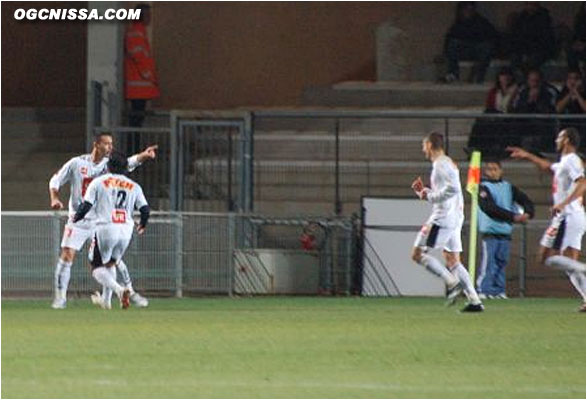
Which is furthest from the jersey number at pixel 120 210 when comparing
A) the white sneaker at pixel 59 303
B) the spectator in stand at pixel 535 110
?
the spectator in stand at pixel 535 110

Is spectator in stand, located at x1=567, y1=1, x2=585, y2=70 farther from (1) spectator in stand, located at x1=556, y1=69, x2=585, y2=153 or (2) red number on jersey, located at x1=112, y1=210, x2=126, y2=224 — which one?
(2) red number on jersey, located at x1=112, y1=210, x2=126, y2=224

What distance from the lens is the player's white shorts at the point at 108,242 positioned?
74.1ft

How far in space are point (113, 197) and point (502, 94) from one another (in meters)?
10.0

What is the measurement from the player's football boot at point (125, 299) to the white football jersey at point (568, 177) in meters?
5.11

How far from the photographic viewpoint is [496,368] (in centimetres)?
1553

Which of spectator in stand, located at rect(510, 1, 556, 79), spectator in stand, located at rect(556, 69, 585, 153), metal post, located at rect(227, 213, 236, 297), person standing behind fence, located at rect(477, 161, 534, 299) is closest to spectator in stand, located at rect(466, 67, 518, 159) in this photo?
spectator in stand, located at rect(556, 69, 585, 153)

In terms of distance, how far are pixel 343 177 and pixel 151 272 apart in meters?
4.17

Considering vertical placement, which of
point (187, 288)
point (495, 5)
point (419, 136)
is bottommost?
point (187, 288)

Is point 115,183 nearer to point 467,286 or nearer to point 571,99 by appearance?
point 467,286

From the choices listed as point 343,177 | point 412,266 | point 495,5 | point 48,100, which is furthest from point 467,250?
point 48,100

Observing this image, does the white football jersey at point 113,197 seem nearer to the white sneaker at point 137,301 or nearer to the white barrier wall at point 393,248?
the white sneaker at point 137,301

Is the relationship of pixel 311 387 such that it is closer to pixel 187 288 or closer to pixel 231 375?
pixel 231 375

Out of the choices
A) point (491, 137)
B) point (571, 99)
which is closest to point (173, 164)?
point (491, 137)

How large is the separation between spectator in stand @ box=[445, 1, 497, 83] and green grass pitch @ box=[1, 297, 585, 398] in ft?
34.1
